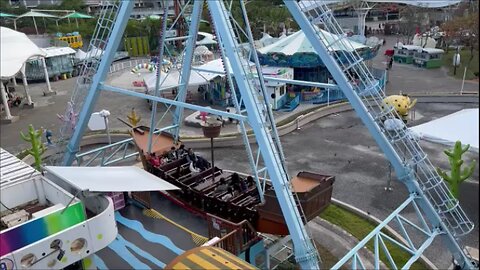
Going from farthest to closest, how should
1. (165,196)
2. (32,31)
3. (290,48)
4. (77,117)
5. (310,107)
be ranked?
(32,31) → (290,48) → (310,107) → (77,117) → (165,196)

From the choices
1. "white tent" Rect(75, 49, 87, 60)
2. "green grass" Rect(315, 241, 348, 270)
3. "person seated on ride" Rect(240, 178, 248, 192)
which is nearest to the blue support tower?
"person seated on ride" Rect(240, 178, 248, 192)

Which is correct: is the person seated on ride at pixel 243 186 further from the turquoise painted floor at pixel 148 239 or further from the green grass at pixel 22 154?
the green grass at pixel 22 154

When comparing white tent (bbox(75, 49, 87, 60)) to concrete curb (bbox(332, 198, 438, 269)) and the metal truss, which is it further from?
the metal truss

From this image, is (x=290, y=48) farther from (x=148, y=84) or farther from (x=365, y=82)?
(x=365, y=82)

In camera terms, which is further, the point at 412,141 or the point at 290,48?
the point at 290,48

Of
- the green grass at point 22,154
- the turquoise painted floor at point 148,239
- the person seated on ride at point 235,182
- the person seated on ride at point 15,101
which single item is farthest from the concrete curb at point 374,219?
the person seated on ride at point 15,101

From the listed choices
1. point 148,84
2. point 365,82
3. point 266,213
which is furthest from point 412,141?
point 148,84

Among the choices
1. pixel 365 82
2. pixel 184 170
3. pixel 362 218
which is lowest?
pixel 362 218

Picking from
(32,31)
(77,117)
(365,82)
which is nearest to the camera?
(365,82)
